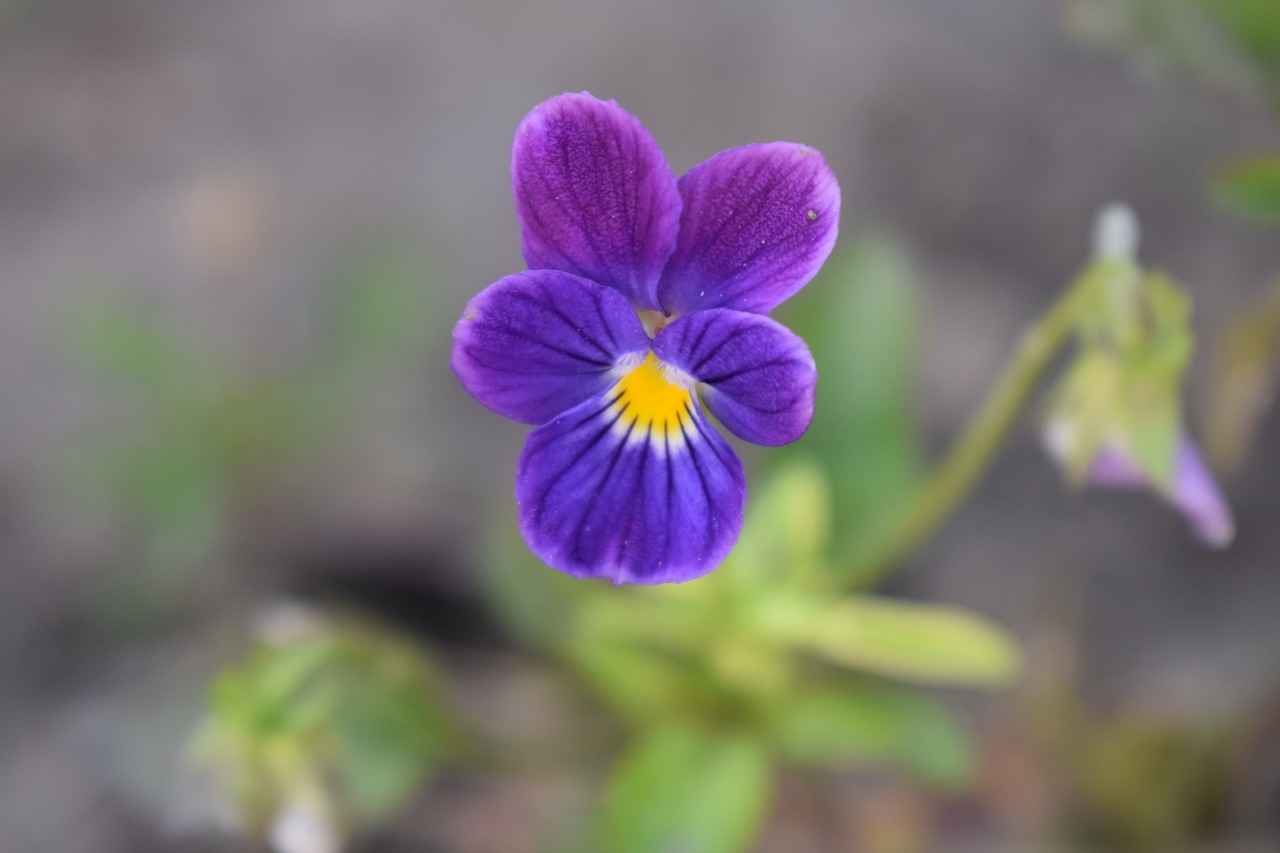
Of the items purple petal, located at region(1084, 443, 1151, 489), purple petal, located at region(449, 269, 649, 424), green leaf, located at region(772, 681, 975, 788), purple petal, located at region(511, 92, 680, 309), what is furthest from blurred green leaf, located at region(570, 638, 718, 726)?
purple petal, located at region(511, 92, 680, 309)

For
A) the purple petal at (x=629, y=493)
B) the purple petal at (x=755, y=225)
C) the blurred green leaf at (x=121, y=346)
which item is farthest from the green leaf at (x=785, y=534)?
the blurred green leaf at (x=121, y=346)

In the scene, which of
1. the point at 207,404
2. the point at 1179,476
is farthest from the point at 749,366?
the point at 207,404

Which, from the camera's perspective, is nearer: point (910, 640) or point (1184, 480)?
point (1184, 480)

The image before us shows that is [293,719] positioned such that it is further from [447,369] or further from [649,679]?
[447,369]

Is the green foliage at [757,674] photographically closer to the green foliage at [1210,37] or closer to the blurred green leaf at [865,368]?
the blurred green leaf at [865,368]

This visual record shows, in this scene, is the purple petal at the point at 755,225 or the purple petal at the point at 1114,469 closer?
the purple petal at the point at 755,225

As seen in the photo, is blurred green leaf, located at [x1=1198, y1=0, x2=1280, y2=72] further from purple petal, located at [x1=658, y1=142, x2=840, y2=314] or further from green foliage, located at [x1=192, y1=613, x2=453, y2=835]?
green foliage, located at [x1=192, y1=613, x2=453, y2=835]

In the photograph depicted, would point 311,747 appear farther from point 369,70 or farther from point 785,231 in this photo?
point 369,70
